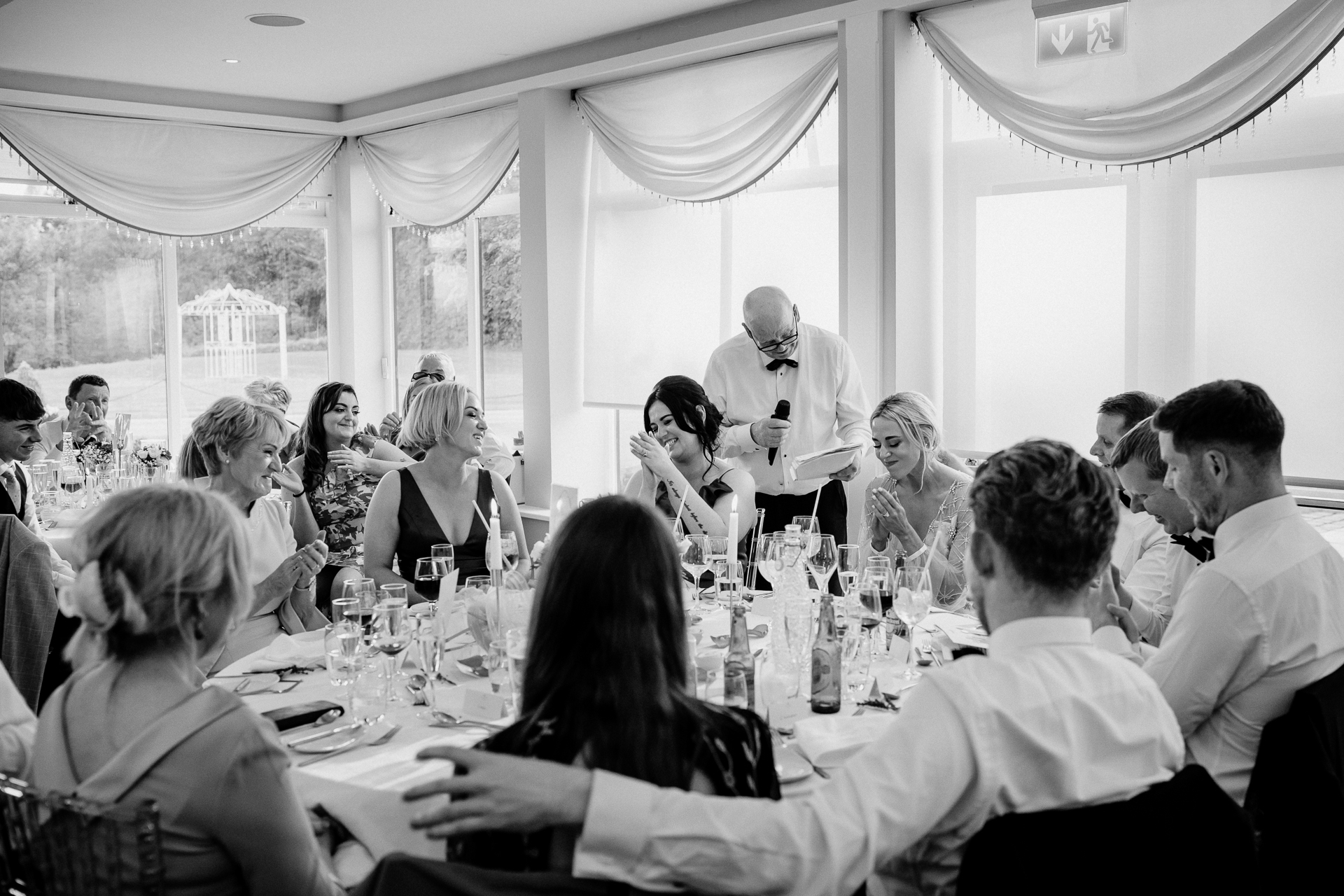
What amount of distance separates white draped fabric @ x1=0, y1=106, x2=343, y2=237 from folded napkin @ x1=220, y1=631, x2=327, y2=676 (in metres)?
5.86

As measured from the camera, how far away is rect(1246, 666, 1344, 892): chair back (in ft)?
5.77

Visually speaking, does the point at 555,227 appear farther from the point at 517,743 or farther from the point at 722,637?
the point at 517,743

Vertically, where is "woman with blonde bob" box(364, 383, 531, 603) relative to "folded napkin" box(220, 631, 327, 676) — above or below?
above

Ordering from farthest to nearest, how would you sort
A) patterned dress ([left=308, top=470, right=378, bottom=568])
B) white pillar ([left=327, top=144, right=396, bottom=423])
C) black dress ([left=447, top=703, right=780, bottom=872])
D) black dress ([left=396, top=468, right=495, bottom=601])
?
white pillar ([left=327, top=144, right=396, bottom=423]), patterned dress ([left=308, top=470, right=378, bottom=568]), black dress ([left=396, top=468, right=495, bottom=601]), black dress ([left=447, top=703, right=780, bottom=872])

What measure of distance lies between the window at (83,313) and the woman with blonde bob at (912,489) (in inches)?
224

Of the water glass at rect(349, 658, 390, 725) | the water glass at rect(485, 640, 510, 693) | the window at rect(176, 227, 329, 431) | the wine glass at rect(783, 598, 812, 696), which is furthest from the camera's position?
the window at rect(176, 227, 329, 431)

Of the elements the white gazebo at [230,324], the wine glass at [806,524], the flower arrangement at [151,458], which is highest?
the white gazebo at [230,324]

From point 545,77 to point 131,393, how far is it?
152 inches

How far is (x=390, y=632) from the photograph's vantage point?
2.29 metres

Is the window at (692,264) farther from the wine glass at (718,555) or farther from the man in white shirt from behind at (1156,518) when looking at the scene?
the man in white shirt from behind at (1156,518)

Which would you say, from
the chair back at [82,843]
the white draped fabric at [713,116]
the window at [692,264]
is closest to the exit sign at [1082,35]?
the white draped fabric at [713,116]

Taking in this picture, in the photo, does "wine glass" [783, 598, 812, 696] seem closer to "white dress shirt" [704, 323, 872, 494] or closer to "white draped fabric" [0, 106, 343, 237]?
"white dress shirt" [704, 323, 872, 494]

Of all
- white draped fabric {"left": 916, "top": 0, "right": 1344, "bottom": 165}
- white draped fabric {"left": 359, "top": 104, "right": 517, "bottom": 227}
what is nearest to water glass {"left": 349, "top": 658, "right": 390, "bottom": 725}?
white draped fabric {"left": 916, "top": 0, "right": 1344, "bottom": 165}

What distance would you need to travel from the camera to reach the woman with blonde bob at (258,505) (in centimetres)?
319
